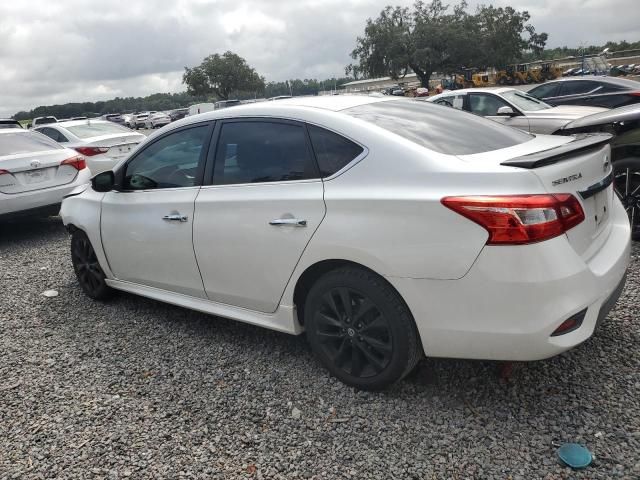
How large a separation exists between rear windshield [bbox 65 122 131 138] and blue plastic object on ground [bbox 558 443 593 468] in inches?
396

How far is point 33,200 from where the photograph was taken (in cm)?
695

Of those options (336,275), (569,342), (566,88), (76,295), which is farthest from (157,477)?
(566,88)

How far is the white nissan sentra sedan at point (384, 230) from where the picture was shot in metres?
2.31

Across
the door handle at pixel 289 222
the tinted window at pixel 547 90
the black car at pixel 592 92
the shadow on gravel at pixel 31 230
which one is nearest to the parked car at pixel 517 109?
the black car at pixel 592 92

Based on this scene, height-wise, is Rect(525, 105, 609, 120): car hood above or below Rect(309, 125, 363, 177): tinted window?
below

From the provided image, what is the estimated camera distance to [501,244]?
7.40ft

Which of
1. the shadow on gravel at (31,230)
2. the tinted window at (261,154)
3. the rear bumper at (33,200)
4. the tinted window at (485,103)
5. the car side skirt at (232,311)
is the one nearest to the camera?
the tinted window at (261,154)

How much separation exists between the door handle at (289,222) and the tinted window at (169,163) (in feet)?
2.88

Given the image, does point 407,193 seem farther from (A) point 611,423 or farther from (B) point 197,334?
(B) point 197,334

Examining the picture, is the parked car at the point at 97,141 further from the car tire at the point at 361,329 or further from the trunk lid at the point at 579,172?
the trunk lid at the point at 579,172

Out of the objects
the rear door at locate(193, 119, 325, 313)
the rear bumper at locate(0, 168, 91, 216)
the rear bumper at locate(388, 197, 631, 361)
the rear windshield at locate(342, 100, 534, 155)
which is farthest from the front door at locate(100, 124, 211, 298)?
the rear bumper at locate(0, 168, 91, 216)

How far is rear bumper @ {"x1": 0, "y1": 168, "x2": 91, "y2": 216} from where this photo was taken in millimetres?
6718

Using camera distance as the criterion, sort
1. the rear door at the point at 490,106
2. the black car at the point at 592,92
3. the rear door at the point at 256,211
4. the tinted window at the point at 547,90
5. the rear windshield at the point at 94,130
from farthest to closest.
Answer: the tinted window at the point at 547,90 < the rear windshield at the point at 94,130 < the black car at the point at 592,92 < the rear door at the point at 490,106 < the rear door at the point at 256,211

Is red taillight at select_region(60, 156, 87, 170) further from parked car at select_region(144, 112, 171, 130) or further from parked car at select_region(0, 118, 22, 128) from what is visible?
parked car at select_region(144, 112, 171, 130)
